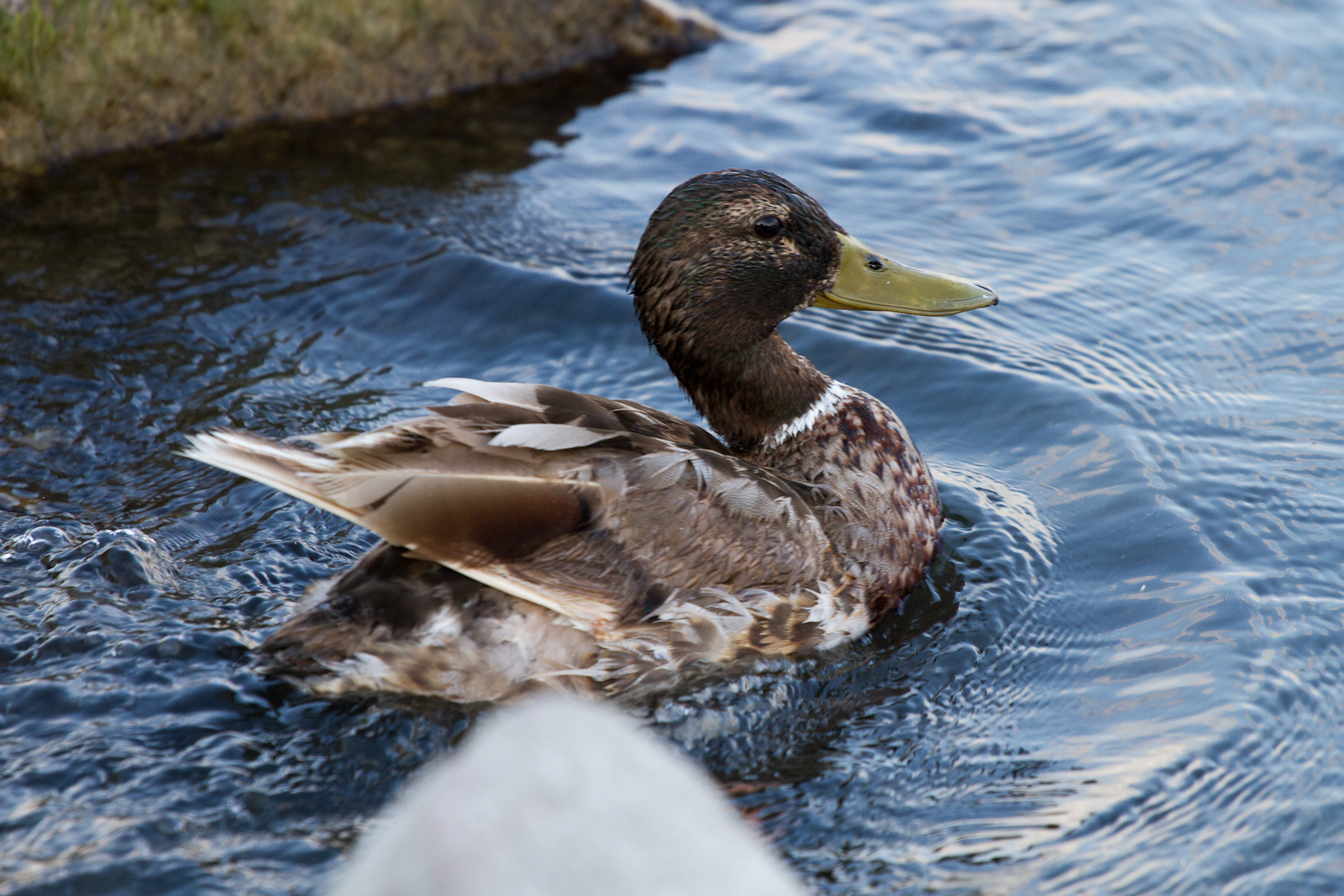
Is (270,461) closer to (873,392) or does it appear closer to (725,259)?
(725,259)

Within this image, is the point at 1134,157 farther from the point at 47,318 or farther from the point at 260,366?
the point at 47,318

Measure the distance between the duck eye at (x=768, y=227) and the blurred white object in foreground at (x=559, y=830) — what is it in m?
2.59

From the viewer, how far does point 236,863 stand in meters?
3.15

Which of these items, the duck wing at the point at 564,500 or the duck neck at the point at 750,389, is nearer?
the duck wing at the point at 564,500

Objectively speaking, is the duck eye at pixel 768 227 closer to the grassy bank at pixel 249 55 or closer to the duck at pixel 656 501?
the duck at pixel 656 501

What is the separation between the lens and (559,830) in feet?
6.28

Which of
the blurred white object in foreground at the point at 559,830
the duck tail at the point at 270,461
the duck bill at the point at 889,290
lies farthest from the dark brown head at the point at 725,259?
the blurred white object in foreground at the point at 559,830

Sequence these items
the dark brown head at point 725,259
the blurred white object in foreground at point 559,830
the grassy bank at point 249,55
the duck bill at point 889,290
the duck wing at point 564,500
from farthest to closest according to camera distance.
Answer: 1. the grassy bank at point 249,55
2. the duck bill at point 889,290
3. the dark brown head at point 725,259
4. the duck wing at point 564,500
5. the blurred white object in foreground at point 559,830

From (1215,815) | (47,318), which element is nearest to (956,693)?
(1215,815)

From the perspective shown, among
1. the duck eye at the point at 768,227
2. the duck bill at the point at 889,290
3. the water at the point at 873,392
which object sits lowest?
the water at the point at 873,392

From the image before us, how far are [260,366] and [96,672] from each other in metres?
2.00

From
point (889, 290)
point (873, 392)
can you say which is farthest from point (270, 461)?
point (873, 392)

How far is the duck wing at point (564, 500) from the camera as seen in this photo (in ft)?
11.6

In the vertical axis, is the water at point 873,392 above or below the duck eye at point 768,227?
below
